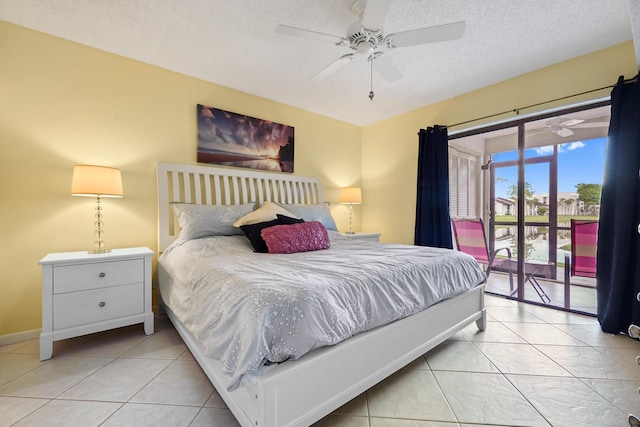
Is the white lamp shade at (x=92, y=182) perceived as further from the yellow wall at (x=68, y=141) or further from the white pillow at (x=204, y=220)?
the white pillow at (x=204, y=220)

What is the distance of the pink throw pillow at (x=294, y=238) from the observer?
2146 mm

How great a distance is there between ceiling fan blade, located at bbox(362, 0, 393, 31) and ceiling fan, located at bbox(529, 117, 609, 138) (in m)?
2.78

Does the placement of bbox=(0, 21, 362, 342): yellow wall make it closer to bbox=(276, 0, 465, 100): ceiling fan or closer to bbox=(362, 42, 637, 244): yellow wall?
bbox=(276, 0, 465, 100): ceiling fan

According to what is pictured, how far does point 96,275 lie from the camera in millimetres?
1992

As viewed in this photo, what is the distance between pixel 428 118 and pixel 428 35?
210 centimetres

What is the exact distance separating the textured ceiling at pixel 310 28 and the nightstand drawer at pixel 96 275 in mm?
1881

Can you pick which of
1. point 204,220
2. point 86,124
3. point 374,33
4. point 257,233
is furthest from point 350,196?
point 86,124

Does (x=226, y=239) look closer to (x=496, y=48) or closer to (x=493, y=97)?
(x=496, y=48)

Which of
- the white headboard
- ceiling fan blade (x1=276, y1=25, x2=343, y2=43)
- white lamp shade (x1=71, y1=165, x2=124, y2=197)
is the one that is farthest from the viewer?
the white headboard

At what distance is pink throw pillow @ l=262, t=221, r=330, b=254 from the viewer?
215 cm

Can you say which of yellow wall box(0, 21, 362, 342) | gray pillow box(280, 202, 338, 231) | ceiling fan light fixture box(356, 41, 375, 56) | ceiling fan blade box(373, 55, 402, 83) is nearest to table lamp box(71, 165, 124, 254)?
yellow wall box(0, 21, 362, 342)

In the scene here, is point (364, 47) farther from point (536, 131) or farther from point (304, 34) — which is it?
point (536, 131)

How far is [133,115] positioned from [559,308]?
4760 mm

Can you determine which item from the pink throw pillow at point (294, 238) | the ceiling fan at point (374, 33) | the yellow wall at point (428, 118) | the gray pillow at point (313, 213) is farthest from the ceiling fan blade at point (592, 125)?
the pink throw pillow at point (294, 238)
